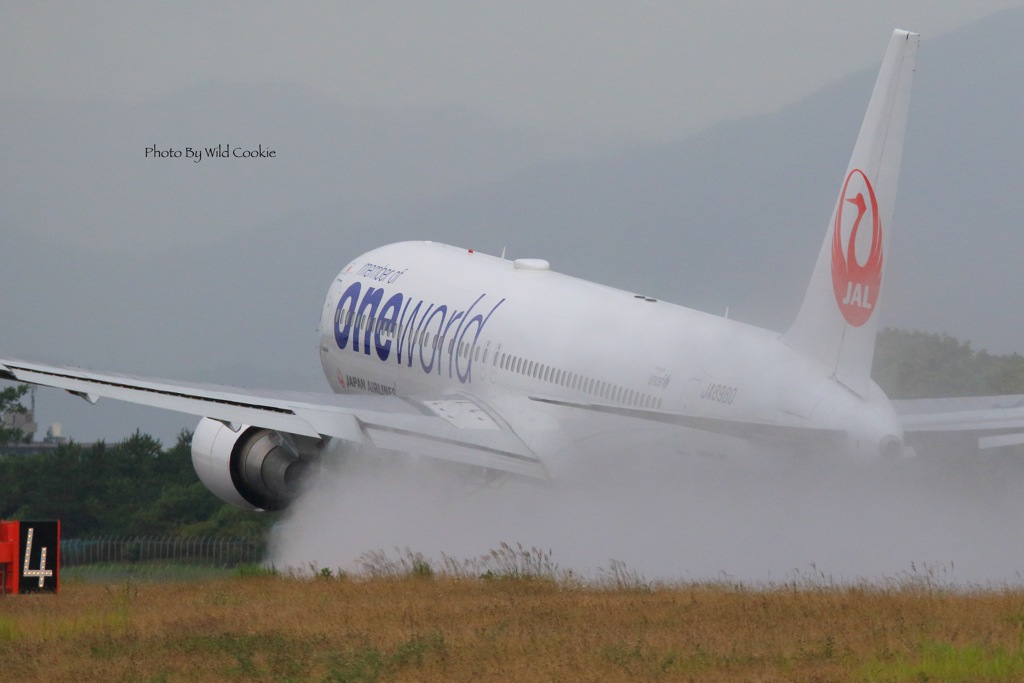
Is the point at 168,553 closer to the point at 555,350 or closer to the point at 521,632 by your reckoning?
the point at 555,350

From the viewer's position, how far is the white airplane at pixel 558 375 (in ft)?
78.0

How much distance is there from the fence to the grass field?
14.1 metres

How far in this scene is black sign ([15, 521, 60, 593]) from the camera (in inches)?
894

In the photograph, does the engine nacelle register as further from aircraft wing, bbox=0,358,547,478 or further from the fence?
the fence

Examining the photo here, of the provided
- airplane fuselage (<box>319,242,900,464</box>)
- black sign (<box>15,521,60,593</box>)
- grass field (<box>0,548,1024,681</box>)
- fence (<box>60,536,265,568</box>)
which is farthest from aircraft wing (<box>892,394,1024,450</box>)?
fence (<box>60,536,265,568</box>)

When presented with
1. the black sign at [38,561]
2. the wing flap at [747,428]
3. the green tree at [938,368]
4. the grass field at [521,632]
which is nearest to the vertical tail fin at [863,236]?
the wing flap at [747,428]

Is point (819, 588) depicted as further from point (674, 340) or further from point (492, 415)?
point (492, 415)

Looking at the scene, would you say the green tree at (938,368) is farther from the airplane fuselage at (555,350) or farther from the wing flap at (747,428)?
the wing flap at (747,428)

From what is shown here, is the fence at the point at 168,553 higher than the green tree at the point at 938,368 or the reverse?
the reverse

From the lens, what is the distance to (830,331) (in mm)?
23906

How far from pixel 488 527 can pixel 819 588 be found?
876 centimetres

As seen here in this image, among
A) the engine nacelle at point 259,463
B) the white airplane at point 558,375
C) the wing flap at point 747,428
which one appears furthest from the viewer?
the engine nacelle at point 259,463

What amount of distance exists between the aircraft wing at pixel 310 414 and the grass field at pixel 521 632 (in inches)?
180

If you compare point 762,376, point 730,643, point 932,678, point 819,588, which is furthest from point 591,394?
point 932,678
